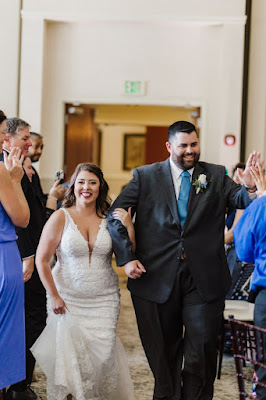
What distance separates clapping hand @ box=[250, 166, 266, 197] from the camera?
379 centimetres

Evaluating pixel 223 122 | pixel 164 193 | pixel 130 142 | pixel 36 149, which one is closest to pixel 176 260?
pixel 164 193

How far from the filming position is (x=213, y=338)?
412cm

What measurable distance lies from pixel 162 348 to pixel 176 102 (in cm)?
623

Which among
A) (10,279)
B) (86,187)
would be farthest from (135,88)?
(10,279)

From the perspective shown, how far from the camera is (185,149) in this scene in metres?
4.18

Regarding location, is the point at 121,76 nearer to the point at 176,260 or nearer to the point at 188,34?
the point at 188,34

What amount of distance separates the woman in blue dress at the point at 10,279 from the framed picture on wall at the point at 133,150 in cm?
1596

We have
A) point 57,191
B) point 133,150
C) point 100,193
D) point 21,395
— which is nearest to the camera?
point 100,193

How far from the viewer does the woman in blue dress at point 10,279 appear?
3.53 metres

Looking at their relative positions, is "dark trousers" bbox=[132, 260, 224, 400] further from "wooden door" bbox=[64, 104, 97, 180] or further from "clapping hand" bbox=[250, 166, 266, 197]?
"wooden door" bbox=[64, 104, 97, 180]

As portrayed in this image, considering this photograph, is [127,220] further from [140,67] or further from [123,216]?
[140,67]

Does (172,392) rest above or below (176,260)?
below

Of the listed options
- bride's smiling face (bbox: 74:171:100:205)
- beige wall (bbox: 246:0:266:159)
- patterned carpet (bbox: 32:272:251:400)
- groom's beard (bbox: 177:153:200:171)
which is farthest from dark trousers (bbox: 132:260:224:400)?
beige wall (bbox: 246:0:266:159)

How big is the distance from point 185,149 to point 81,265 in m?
0.94
